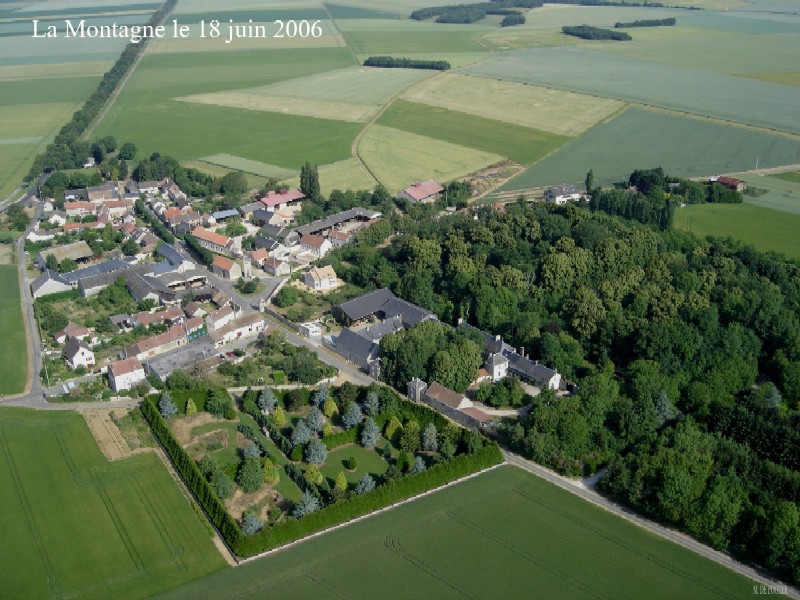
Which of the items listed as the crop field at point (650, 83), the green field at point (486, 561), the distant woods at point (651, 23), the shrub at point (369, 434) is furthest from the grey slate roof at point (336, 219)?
the distant woods at point (651, 23)

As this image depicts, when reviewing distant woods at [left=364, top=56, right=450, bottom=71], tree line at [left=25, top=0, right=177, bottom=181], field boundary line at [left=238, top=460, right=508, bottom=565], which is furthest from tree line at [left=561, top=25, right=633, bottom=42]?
field boundary line at [left=238, top=460, right=508, bottom=565]

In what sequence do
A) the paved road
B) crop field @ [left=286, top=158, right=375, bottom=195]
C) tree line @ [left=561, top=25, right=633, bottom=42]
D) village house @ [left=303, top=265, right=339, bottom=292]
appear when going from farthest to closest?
1. tree line @ [left=561, top=25, right=633, bottom=42]
2. crop field @ [left=286, top=158, right=375, bottom=195]
3. village house @ [left=303, top=265, right=339, bottom=292]
4. the paved road

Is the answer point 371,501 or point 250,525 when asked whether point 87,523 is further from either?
point 371,501

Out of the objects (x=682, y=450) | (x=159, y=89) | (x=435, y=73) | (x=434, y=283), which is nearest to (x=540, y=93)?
(x=435, y=73)

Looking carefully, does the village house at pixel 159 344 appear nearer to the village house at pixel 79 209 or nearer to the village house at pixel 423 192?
the village house at pixel 79 209

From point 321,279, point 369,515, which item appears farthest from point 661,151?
point 369,515

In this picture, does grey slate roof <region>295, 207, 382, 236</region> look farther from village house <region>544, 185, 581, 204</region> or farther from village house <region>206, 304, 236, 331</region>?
village house <region>206, 304, 236, 331</region>
